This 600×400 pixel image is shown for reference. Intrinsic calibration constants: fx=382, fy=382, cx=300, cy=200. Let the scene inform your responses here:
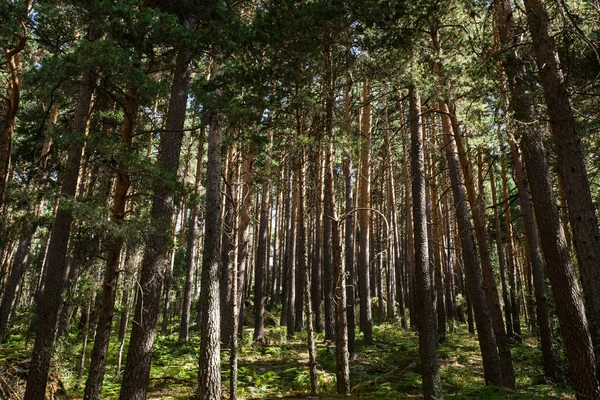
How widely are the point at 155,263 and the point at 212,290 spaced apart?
52.2 inches

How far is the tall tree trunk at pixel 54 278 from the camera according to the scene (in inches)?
294

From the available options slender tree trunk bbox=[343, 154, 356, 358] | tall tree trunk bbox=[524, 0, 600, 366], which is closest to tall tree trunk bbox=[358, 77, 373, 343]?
slender tree trunk bbox=[343, 154, 356, 358]

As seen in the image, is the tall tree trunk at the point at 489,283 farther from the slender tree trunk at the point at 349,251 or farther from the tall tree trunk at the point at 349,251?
the tall tree trunk at the point at 349,251

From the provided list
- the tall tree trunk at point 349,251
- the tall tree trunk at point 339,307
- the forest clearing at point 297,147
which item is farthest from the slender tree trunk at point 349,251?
the tall tree trunk at point 339,307

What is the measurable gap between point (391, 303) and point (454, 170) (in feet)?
48.8

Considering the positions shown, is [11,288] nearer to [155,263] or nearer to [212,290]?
[155,263]

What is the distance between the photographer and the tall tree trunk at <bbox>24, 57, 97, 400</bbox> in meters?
7.46

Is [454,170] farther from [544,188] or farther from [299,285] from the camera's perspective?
[299,285]

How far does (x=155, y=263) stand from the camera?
8.06m

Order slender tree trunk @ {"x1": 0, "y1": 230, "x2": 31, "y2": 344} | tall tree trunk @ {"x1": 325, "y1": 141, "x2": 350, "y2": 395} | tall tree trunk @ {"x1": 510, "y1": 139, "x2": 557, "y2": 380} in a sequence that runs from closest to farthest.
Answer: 1. tall tree trunk @ {"x1": 325, "y1": 141, "x2": 350, "y2": 395}
2. tall tree trunk @ {"x1": 510, "y1": 139, "x2": 557, "y2": 380}
3. slender tree trunk @ {"x1": 0, "y1": 230, "x2": 31, "y2": 344}

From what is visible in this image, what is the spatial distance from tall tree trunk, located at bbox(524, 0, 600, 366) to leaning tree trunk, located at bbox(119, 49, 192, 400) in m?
7.07

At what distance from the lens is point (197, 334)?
1955 cm

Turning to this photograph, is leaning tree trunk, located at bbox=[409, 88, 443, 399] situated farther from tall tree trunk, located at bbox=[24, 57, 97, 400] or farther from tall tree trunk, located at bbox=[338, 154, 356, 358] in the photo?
tall tree trunk, located at bbox=[24, 57, 97, 400]

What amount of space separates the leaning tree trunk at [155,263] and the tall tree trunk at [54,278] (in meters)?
1.65
